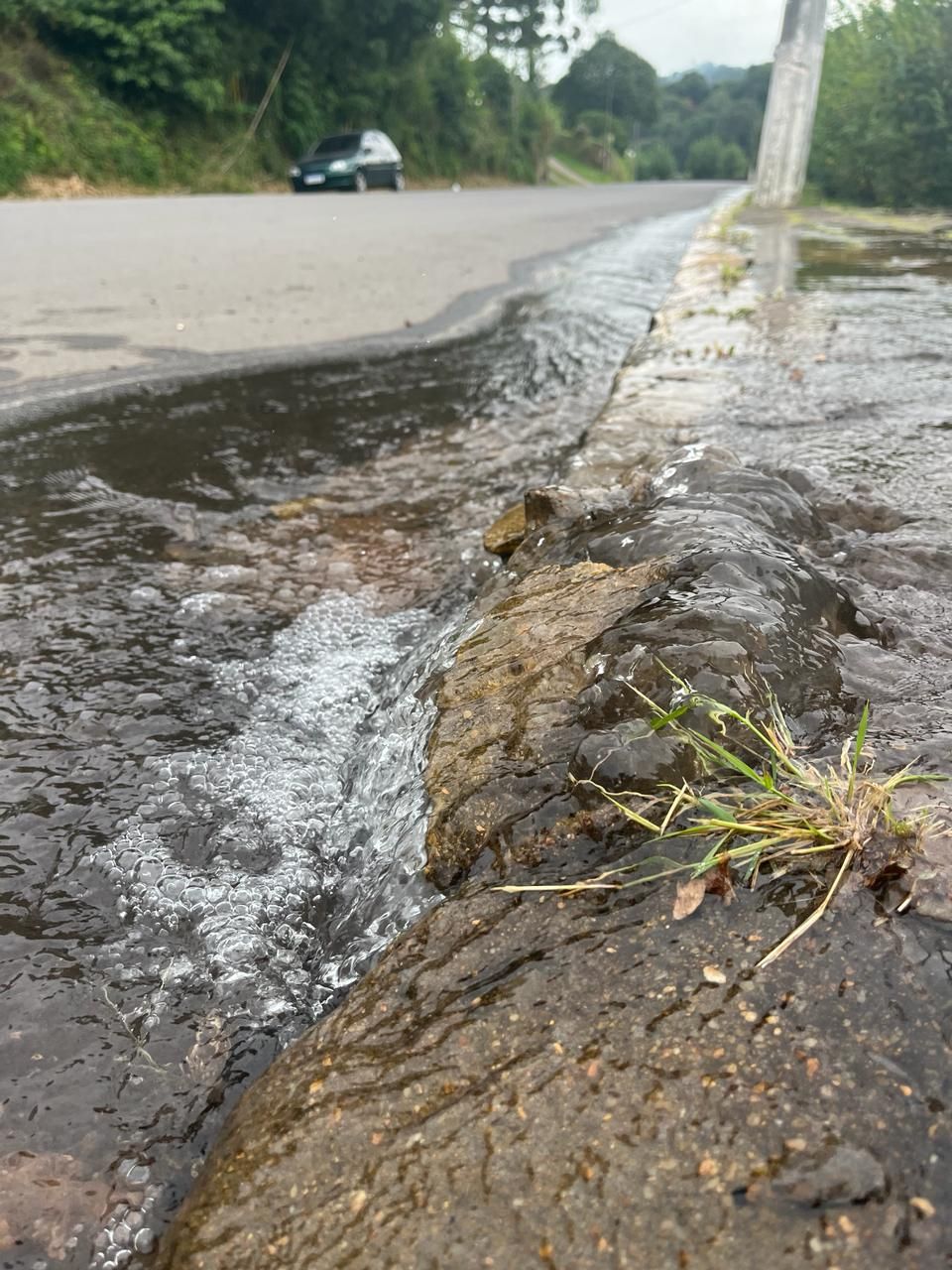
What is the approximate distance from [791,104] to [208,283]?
1326 centimetres

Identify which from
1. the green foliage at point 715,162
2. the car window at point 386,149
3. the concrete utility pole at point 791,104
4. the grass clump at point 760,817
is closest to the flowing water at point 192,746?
the grass clump at point 760,817

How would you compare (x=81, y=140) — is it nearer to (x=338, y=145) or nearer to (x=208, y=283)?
(x=338, y=145)

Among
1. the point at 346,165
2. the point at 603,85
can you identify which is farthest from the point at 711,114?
the point at 346,165

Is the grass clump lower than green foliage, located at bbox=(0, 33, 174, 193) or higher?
lower

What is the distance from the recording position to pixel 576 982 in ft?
3.65

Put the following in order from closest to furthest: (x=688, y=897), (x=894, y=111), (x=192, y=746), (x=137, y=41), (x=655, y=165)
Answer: (x=688, y=897) < (x=192, y=746) < (x=894, y=111) < (x=137, y=41) < (x=655, y=165)

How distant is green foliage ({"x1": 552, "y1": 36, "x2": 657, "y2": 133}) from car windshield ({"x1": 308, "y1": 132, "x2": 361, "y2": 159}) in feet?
216

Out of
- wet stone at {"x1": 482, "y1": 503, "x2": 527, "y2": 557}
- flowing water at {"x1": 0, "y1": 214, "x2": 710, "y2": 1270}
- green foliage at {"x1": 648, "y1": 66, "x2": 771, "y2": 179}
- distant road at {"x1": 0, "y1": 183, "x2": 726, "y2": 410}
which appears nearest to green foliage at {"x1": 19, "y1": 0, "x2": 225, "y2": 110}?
distant road at {"x1": 0, "y1": 183, "x2": 726, "y2": 410}

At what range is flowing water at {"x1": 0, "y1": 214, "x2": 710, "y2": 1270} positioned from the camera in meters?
1.26

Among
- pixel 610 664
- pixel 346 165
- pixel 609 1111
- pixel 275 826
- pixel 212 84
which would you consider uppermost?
pixel 212 84

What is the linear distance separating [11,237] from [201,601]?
6.21 metres

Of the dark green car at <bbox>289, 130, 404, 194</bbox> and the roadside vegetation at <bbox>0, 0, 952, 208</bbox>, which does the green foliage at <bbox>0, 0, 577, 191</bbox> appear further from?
the dark green car at <bbox>289, 130, 404, 194</bbox>

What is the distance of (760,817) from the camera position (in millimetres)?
Answer: 1240

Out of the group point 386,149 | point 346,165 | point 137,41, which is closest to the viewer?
point 137,41
